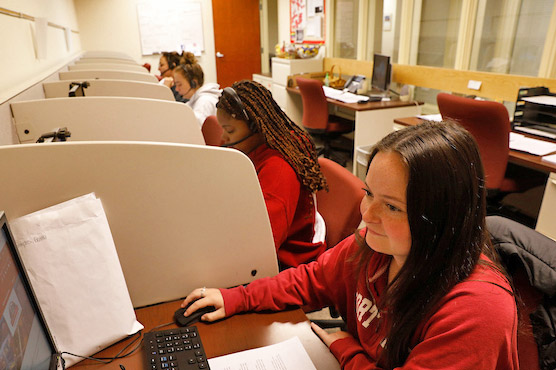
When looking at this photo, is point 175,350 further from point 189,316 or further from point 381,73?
point 381,73

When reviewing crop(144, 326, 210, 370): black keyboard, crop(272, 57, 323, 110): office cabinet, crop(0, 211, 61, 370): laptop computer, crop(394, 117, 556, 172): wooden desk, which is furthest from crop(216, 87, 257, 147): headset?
crop(272, 57, 323, 110): office cabinet

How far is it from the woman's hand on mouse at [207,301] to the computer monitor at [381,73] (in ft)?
10.8

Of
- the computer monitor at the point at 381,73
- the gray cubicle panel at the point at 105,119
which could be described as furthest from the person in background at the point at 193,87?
the computer monitor at the point at 381,73

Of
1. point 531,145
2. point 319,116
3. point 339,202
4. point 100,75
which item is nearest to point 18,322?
point 339,202

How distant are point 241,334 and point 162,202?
33 cm

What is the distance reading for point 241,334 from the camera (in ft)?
2.73

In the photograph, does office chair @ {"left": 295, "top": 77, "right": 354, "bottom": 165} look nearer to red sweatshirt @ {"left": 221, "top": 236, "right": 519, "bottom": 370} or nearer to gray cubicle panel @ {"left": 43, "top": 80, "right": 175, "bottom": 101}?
gray cubicle panel @ {"left": 43, "top": 80, "right": 175, "bottom": 101}

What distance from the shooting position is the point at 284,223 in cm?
123

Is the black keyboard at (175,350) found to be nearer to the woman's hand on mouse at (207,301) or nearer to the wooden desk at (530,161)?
the woman's hand on mouse at (207,301)

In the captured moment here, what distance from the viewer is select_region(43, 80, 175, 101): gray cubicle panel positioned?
5.82 feet

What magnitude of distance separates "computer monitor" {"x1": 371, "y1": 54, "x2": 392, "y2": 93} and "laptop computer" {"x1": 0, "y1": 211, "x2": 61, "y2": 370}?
3616 mm

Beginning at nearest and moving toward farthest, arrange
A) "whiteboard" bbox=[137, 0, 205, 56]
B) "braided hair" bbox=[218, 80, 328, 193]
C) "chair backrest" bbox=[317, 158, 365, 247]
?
"chair backrest" bbox=[317, 158, 365, 247] → "braided hair" bbox=[218, 80, 328, 193] → "whiteboard" bbox=[137, 0, 205, 56]

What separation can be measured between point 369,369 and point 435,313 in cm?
18

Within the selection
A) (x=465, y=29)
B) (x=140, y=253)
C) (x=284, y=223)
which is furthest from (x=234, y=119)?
(x=465, y=29)
